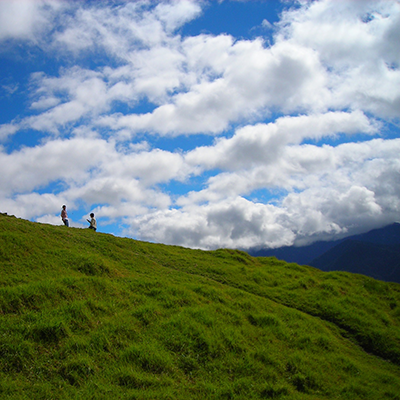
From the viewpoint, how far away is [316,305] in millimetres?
21109

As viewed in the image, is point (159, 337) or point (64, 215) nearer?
point (159, 337)

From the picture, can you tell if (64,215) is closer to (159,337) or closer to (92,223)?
(92,223)

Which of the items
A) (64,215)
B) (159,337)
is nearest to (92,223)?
(64,215)

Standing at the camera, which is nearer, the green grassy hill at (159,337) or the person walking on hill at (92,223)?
the green grassy hill at (159,337)

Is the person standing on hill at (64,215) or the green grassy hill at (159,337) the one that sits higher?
the person standing on hill at (64,215)

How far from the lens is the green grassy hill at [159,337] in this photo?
8.84 metres

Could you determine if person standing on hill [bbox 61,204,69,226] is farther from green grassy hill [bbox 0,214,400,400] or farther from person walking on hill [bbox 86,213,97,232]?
green grassy hill [bbox 0,214,400,400]

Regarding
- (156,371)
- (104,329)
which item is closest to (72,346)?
(104,329)

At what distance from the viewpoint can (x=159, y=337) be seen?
11.3 meters

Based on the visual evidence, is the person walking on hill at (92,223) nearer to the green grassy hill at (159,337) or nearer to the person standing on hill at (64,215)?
the person standing on hill at (64,215)

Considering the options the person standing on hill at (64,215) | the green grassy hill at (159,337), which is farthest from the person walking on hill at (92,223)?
the green grassy hill at (159,337)

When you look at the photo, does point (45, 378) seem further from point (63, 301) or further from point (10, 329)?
point (63, 301)

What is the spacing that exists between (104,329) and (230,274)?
15.9m

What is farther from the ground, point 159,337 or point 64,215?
point 64,215
